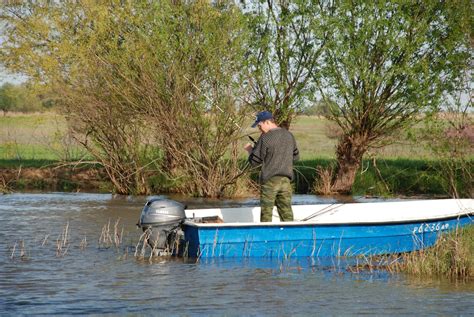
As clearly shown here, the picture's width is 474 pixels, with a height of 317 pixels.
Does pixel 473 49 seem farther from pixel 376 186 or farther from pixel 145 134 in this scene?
pixel 145 134

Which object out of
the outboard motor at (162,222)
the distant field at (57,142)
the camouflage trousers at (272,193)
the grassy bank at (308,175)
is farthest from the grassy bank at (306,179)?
the outboard motor at (162,222)

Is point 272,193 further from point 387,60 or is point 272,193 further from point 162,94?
point 387,60

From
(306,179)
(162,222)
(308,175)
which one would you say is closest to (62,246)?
(162,222)

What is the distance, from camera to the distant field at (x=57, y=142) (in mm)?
27780

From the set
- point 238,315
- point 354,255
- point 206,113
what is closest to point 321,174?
point 206,113

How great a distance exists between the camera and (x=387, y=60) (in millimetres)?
25391

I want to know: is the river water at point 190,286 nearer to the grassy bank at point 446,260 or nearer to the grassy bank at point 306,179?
the grassy bank at point 446,260

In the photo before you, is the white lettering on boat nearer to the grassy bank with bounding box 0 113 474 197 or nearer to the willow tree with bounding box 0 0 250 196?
the grassy bank with bounding box 0 113 474 197

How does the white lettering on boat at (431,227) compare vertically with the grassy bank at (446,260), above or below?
above

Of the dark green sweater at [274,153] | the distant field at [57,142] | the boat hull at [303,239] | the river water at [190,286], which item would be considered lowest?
the river water at [190,286]

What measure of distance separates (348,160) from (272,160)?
42.2 ft

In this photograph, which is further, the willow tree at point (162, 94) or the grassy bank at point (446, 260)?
the willow tree at point (162, 94)

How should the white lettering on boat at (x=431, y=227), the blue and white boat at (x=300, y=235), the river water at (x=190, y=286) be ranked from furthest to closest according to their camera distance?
the white lettering on boat at (x=431, y=227) → the blue and white boat at (x=300, y=235) → the river water at (x=190, y=286)

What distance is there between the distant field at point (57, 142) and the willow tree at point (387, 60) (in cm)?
96
